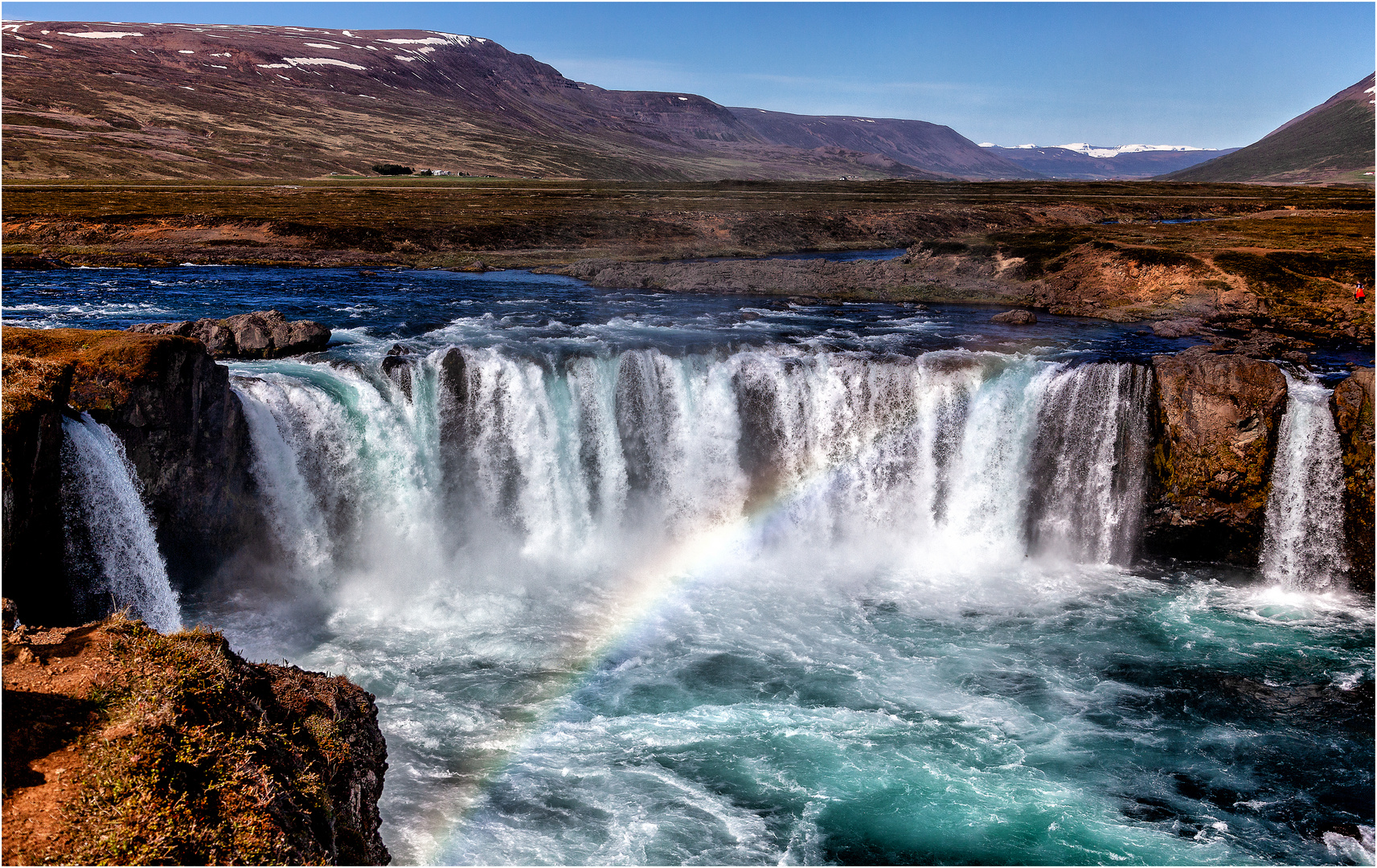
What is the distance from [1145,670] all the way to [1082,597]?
4.04m

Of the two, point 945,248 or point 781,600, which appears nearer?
point 781,600

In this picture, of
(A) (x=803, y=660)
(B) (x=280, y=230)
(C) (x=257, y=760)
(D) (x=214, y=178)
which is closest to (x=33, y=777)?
(C) (x=257, y=760)

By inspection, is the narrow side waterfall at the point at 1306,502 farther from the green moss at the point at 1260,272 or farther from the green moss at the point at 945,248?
the green moss at the point at 945,248

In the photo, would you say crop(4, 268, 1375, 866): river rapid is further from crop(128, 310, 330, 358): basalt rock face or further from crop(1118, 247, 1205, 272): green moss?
crop(1118, 247, 1205, 272): green moss

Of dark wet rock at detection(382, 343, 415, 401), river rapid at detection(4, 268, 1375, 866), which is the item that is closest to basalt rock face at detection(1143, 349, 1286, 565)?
river rapid at detection(4, 268, 1375, 866)

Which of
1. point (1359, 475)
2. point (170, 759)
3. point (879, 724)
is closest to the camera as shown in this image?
point (170, 759)

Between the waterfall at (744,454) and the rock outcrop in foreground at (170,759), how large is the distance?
12.8 m

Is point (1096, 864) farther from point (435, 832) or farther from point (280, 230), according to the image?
point (280, 230)

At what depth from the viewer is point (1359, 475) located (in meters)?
24.1

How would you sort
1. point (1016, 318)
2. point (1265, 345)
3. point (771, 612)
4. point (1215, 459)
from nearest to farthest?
point (771, 612), point (1215, 459), point (1265, 345), point (1016, 318)

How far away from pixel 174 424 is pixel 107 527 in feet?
13.2

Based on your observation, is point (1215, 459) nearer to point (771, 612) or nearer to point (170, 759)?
point (771, 612)

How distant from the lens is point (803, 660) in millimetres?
20109

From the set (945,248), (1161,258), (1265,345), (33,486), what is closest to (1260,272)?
(1161,258)
